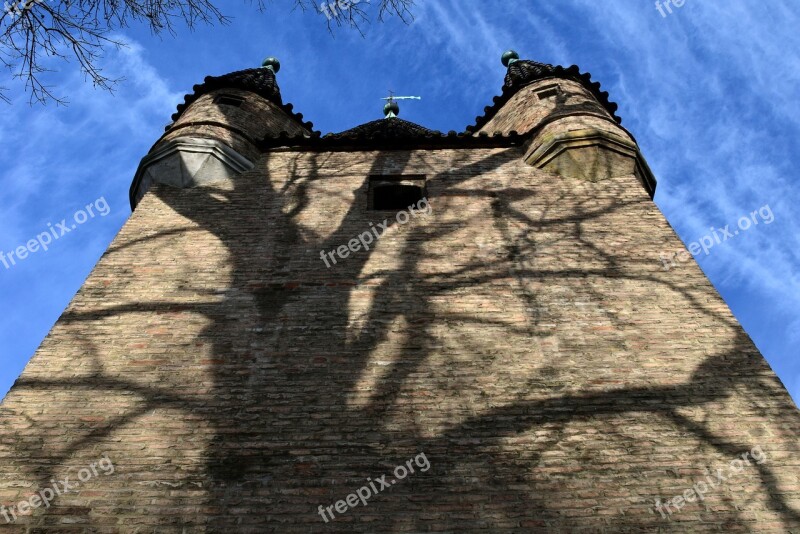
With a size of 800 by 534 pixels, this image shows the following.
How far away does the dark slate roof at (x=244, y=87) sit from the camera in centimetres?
1291

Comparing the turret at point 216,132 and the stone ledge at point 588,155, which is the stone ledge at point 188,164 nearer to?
the turret at point 216,132

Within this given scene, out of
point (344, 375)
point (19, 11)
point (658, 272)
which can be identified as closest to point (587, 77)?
point (658, 272)

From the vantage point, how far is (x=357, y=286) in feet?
25.3

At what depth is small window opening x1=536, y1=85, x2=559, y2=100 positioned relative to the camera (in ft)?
40.7

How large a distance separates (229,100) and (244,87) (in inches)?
30.3

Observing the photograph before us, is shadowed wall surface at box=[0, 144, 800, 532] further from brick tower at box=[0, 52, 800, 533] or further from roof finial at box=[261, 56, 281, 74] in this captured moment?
roof finial at box=[261, 56, 281, 74]

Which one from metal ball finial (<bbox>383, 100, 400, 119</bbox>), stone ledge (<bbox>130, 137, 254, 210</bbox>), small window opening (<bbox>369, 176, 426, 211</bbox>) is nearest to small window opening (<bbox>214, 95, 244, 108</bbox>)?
stone ledge (<bbox>130, 137, 254, 210</bbox>)

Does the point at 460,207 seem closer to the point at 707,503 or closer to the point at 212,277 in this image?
the point at 212,277

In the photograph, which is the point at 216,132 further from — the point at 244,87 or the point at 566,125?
the point at 566,125

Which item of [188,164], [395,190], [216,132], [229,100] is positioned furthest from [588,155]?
[229,100]

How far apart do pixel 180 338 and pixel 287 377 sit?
4.00 feet

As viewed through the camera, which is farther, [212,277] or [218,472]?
[212,277]

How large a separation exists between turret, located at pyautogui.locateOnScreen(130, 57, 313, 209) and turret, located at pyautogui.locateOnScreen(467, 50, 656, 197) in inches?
160

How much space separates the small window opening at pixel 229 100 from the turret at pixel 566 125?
14.8 feet
